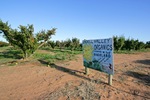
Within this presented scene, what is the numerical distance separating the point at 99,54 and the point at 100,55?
0.28 feet

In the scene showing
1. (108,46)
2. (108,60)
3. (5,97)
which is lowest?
(5,97)

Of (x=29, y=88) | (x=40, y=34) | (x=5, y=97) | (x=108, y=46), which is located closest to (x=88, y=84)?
(x=108, y=46)

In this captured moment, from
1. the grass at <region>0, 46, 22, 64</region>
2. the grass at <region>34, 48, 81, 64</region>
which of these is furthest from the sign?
the grass at <region>0, 46, 22, 64</region>

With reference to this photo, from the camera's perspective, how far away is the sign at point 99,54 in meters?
6.71

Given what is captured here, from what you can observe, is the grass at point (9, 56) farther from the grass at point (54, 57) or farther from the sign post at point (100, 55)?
the sign post at point (100, 55)

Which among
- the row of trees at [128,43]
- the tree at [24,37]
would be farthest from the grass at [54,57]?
the row of trees at [128,43]

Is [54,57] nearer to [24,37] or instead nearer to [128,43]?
[24,37]

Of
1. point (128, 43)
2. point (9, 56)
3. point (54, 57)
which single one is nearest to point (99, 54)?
point (54, 57)

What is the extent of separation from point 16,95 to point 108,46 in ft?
13.5

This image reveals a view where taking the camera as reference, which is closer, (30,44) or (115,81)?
(115,81)

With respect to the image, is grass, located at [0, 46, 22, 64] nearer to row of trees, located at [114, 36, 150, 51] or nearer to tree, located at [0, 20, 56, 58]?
tree, located at [0, 20, 56, 58]

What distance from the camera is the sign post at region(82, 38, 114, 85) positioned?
264 inches

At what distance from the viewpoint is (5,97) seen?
20.8 feet

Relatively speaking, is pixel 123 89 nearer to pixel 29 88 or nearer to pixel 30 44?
pixel 29 88
